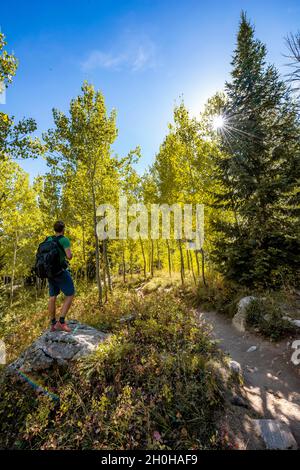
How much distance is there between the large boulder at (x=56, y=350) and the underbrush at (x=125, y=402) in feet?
0.70

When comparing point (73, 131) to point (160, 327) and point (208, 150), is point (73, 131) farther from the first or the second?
point (160, 327)

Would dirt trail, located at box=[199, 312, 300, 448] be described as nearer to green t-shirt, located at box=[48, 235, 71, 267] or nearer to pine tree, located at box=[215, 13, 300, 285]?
pine tree, located at box=[215, 13, 300, 285]

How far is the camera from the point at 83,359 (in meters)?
4.55

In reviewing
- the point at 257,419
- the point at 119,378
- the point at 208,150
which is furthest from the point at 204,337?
the point at 208,150

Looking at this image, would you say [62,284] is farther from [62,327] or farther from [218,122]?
[218,122]

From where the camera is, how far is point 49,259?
497 cm

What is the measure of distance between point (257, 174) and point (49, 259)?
32.9 ft

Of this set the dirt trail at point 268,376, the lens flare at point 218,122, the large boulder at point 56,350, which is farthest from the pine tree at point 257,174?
the large boulder at point 56,350

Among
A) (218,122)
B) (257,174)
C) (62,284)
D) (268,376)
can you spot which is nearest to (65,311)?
(62,284)

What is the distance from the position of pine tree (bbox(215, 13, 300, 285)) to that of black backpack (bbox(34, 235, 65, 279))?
7.30m

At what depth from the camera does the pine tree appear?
8930 mm

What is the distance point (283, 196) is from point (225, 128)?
4.84 meters

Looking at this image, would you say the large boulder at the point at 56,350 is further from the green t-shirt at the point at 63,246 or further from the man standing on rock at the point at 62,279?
the green t-shirt at the point at 63,246

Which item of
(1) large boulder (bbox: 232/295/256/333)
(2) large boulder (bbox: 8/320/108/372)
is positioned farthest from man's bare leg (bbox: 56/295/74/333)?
(1) large boulder (bbox: 232/295/256/333)
